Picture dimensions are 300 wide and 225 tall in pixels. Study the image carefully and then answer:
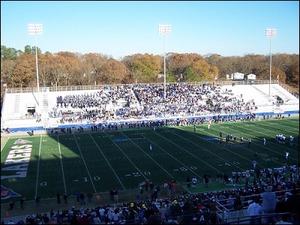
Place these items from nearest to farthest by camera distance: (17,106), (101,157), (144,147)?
(101,157), (144,147), (17,106)

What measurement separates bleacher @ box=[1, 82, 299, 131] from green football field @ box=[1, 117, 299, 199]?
18.5ft

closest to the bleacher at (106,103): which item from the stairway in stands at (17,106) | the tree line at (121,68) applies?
the stairway in stands at (17,106)

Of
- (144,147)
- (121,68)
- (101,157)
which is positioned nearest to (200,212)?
(101,157)

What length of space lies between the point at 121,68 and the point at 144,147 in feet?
121

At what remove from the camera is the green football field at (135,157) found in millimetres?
21641

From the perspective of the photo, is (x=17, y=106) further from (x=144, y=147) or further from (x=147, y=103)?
(x=144, y=147)

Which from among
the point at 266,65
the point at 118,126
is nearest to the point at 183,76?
the point at 266,65

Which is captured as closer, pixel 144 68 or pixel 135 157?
pixel 135 157

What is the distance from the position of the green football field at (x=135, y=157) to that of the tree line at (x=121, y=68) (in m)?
25.8

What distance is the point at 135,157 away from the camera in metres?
26.8

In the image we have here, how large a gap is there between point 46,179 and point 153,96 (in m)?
27.9

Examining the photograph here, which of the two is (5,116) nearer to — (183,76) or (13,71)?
(13,71)

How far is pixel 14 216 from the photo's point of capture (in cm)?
1700

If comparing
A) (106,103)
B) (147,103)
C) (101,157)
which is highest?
(106,103)
